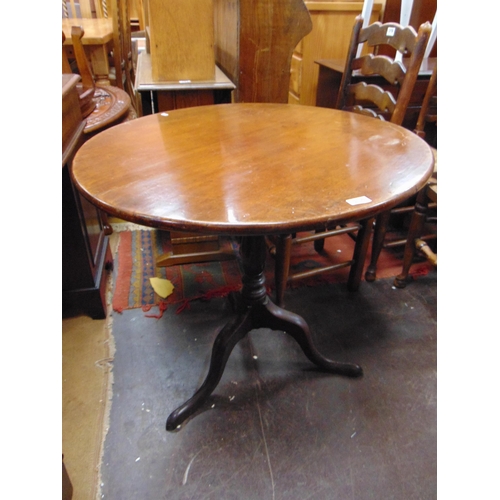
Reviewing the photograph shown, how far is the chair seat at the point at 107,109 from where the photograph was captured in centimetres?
177

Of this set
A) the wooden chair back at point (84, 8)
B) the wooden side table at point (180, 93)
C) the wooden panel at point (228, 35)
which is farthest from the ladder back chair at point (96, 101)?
the wooden chair back at point (84, 8)

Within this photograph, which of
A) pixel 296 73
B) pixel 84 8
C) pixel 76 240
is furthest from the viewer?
pixel 84 8

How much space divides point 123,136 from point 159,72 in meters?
0.75

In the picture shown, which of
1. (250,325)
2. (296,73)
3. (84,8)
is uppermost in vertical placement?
(84,8)

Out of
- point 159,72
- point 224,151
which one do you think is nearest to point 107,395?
point 224,151

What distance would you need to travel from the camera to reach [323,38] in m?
2.53

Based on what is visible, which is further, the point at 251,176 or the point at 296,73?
the point at 296,73

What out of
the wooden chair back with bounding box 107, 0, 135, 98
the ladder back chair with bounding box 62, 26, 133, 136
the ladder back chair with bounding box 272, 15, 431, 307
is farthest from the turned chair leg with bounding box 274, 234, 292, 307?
the wooden chair back with bounding box 107, 0, 135, 98

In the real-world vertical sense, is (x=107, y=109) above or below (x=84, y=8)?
below

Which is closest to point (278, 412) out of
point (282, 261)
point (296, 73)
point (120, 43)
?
point (282, 261)

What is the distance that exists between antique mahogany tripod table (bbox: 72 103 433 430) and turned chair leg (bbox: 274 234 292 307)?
27 cm

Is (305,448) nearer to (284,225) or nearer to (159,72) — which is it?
(284,225)

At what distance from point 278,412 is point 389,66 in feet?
4.52

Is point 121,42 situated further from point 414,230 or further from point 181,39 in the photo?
point 414,230
